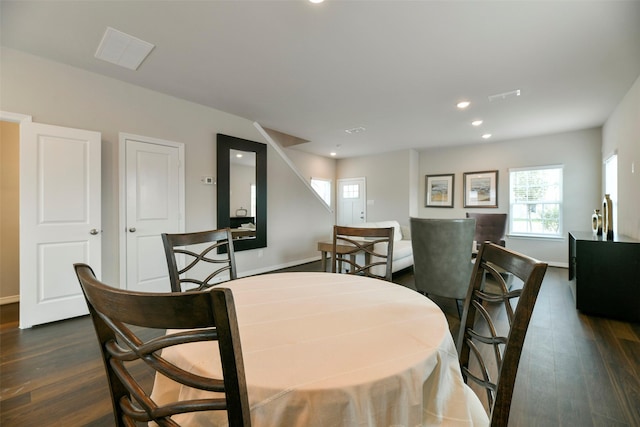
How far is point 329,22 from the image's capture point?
6.76ft

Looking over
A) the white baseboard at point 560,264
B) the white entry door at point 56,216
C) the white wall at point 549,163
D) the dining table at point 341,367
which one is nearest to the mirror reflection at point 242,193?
the white entry door at point 56,216

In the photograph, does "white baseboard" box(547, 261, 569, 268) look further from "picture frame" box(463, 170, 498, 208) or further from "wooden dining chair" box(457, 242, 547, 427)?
"wooden dining chair" box(457, 242, 547, 427)

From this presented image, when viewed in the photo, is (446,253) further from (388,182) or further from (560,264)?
(388,182)

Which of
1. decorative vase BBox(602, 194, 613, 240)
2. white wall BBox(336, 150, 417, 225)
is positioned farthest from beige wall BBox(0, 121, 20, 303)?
decorative vase BBox(602, 194, 613, 240)

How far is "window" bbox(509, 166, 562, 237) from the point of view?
16.7 feet

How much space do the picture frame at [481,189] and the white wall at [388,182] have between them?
44.8 inches

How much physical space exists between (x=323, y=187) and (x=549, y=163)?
4.79 meters

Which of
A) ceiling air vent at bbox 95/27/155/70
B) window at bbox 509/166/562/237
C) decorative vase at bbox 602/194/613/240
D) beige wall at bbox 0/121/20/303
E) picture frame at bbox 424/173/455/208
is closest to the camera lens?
ceiling air vent at bbox 95/27/155/70

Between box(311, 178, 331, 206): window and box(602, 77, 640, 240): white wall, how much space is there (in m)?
5.21

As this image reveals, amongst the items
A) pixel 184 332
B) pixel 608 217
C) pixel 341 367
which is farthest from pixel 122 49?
pixel 608 217

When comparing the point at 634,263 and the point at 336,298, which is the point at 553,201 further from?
the point at 336,298

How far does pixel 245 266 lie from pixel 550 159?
5.86 metres

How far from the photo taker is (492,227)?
4789 millimetres

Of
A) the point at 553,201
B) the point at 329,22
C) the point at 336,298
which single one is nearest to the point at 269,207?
the point at 329,22
